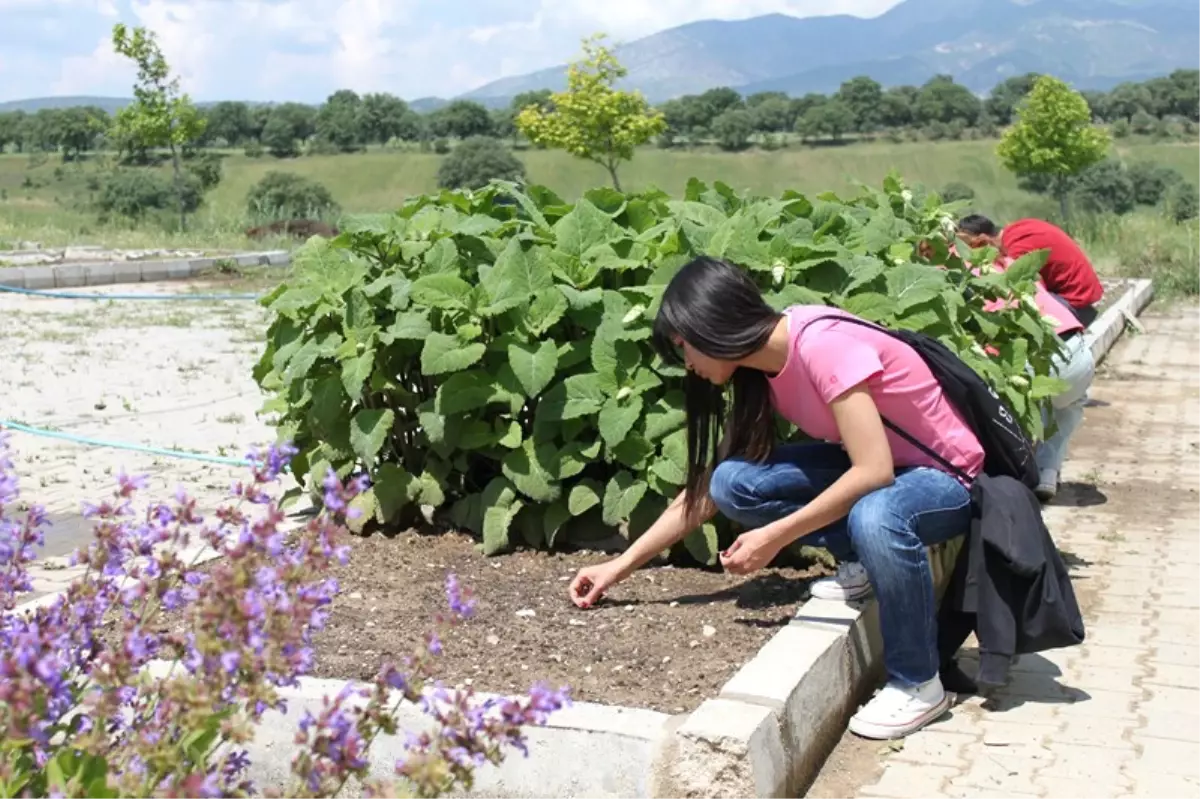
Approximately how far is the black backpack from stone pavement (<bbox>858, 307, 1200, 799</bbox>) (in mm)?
685

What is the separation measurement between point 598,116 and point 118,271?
25187 mm

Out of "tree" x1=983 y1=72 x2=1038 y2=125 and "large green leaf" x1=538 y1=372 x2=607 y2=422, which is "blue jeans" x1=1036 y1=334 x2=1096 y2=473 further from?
"tree" x1=983 y1=72 x2=1038 y2=125

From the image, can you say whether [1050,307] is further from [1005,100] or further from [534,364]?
[1005,100]

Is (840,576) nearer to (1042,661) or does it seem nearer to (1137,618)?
(1042,661)

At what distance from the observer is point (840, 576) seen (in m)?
4.10

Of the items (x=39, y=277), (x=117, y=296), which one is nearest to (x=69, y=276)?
(x=39, y=277)

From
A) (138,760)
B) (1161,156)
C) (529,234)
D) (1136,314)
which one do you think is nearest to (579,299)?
(529,234)

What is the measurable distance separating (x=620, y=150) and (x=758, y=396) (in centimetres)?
4148

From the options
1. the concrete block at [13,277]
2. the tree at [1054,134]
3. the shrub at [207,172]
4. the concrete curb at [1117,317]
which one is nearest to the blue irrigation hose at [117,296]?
the concrete block at [13,277]

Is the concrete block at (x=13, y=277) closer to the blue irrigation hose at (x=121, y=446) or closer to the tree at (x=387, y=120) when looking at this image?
the blue irrigation hose at (x=121, y=446)

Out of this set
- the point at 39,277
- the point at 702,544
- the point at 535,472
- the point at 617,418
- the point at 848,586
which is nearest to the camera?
the point at 848,586

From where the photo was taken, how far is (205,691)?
5.84 feet

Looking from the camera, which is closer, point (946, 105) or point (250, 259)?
point (250, 259)

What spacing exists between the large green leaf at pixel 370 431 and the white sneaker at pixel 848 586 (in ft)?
5.60
